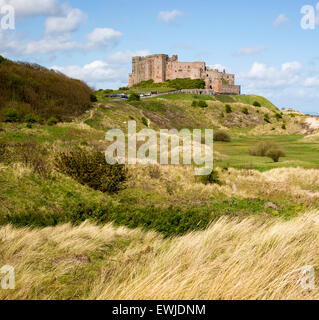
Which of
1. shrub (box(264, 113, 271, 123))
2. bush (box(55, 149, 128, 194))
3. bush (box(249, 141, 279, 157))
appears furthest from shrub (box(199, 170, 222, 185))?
shrub (box(264, 113, 271, 123))

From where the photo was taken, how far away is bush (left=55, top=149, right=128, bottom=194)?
55.0 feet

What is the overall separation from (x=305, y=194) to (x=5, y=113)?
2649 cm

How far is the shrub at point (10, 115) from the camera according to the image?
33.6 meters

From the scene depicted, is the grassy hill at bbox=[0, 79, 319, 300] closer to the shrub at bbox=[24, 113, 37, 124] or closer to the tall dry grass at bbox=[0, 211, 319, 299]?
the tall dry grass at bbox=[0, 211, 319, 299]

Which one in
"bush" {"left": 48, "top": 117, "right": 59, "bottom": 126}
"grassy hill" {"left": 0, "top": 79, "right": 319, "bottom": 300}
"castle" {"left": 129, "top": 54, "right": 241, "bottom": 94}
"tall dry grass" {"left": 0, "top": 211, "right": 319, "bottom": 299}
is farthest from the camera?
"castle" {"left": 129, "top": 54, "right": 241, "bottom": 94}

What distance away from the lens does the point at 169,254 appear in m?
5.23

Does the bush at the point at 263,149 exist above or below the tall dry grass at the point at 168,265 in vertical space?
above

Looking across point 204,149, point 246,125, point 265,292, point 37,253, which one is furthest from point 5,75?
point 246,125

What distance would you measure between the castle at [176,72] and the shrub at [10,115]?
9200 centimetres

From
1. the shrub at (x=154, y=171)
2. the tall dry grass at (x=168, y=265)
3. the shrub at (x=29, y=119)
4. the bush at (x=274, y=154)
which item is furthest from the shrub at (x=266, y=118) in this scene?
the tall dry grass at (x=168, y=265)

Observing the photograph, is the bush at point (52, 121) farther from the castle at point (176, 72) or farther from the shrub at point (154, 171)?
the castle at point (176, 72)

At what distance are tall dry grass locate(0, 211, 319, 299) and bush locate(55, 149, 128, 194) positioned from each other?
979 centimetres

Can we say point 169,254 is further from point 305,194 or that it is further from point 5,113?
point 5,113

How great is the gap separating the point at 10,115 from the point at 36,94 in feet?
28.7
